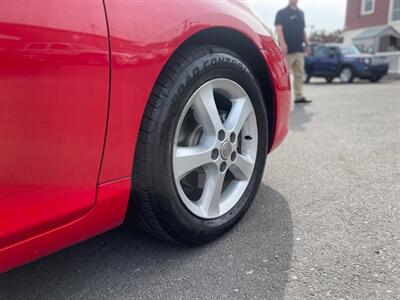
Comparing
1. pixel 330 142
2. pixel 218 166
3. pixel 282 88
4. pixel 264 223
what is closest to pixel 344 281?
pixel 264 223

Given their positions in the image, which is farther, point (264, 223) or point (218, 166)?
point (264, 223)

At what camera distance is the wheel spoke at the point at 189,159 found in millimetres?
1600

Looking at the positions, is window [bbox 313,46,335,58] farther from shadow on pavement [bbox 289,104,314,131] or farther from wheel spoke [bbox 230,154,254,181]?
wheel spoke [bbox 230,154,254,181]

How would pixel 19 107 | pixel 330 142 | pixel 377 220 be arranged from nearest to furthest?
pixel 19 107 → pixel 377 220 → pixel 330 142

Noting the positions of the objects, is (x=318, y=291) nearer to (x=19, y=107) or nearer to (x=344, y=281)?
(x=344, y=281)

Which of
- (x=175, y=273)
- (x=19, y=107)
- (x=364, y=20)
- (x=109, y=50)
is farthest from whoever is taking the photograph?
(x=364, y=20)

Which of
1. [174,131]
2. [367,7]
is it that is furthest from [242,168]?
[367,7]

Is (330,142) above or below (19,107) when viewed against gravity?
below

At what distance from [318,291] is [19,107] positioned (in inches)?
48.1

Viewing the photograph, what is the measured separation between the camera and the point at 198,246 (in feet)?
5.83

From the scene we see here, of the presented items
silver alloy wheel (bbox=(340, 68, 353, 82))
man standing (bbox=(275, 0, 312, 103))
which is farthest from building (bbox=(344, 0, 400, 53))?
man standing (bbox=(275, 0, 312, 103))

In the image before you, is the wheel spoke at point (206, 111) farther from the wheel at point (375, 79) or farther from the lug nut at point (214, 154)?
the wheel at point (375, 79)

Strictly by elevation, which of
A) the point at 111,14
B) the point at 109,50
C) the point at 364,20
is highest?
the point at 111,14

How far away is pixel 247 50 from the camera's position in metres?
2.01
